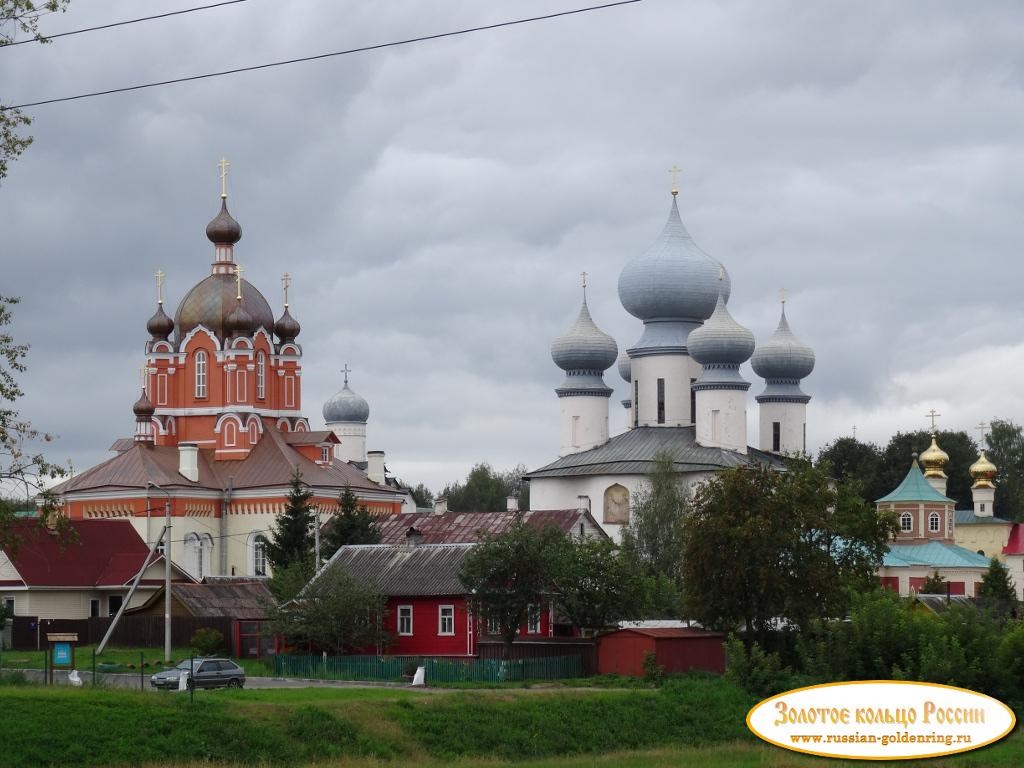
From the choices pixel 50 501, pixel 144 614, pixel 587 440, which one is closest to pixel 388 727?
pixel 50 501

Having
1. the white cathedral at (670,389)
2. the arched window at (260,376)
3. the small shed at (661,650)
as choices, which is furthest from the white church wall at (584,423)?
the small shed at (661,650)

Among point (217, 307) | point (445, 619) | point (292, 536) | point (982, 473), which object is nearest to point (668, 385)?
point (217, 307)

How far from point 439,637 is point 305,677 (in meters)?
5.02

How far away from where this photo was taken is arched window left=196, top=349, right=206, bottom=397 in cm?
7475

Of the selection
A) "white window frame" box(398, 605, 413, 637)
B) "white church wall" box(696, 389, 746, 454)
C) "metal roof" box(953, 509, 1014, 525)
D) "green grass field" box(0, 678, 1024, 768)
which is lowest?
"green grass field" box(0, 678, 1024, 768)

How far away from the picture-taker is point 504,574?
41.9 metres

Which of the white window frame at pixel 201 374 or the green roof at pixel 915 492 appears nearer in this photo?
the white window frame at pixel 201 374

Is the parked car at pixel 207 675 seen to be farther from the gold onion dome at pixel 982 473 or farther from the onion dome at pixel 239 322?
the gold onion dome at pixel 982 473

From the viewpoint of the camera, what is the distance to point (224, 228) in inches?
3002

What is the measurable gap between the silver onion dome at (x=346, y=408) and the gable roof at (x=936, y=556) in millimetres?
34282

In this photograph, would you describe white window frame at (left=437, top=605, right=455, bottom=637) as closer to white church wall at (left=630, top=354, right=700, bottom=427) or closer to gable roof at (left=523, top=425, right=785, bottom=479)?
gable roof at (left=523, top=425, right=785, bottom=479)

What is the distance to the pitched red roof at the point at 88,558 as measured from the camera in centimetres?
5453

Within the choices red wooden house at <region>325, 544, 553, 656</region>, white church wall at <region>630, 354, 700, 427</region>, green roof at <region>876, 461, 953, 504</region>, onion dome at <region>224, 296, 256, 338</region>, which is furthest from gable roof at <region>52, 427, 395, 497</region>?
green roof at <region>876, 461, 953, 504</region>

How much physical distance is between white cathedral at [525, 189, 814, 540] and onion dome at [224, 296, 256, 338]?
13125 millimetres
